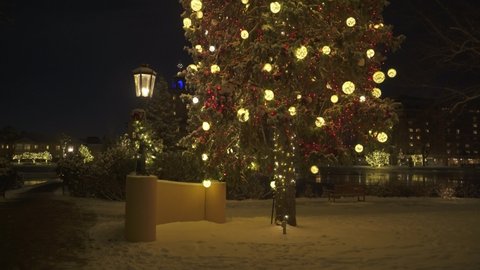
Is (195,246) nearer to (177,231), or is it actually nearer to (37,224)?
(177,231)

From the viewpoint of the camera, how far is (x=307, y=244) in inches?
416

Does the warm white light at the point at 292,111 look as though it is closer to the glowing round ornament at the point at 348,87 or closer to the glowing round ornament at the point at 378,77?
the glowing round ornament at the point at 348,87

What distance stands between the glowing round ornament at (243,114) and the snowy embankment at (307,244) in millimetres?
2658

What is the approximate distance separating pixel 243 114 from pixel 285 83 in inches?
47.5

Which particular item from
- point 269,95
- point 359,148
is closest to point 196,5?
point 269,95

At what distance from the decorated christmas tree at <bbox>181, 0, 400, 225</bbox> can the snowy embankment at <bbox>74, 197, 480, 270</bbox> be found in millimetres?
1505

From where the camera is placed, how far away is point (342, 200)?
2262 cm

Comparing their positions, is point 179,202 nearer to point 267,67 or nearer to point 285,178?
point 285,178

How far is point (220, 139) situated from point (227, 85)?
5.64ft

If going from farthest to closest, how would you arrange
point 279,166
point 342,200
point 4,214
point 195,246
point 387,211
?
1. point 342,200
2. point 387,211
3. point 4,214
4. point 279,166
5. point 195,246

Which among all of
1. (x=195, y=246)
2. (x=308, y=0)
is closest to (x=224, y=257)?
(x=195, y=246)

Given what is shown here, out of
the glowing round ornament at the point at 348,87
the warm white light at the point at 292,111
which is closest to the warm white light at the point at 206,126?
the warm white light at the point at 292,111

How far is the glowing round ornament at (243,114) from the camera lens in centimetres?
1194

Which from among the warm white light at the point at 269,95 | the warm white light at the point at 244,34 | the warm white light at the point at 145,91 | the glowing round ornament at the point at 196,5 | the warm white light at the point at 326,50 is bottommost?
the warm white light at the point at 269,95
